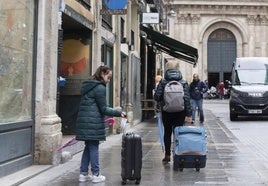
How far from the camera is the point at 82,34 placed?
12.3 meters

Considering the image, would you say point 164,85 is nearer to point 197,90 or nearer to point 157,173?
point 157,173

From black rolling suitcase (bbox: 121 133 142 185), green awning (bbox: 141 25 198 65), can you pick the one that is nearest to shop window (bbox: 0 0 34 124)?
black rolling suitcase (bbox: 121 133 142 185)

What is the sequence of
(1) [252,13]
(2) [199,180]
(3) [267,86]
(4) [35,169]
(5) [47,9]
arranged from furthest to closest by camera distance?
(1) [252,13] < (3) [267,86] < (5) [47,9] < (4) [35,169] < (2) [199,180]

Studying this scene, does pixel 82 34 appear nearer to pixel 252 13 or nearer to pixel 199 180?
pixel 199 180

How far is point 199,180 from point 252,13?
4846 centimetres

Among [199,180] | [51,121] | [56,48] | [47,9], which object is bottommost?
[199,180]

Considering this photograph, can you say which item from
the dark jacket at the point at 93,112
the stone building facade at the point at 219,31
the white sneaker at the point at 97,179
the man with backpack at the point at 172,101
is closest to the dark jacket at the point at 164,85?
the man with backpack at the point at 172,101

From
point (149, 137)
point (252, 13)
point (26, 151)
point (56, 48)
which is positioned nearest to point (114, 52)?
point (149, 137)

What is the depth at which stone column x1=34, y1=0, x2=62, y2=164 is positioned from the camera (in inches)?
350

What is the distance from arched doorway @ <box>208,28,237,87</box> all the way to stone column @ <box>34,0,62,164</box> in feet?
155

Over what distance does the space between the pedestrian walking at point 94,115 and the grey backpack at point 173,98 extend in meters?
1.60

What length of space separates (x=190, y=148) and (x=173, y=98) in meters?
0.94

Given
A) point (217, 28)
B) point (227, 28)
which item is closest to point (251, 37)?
point (227, 28)

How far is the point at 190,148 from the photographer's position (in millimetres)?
8492
